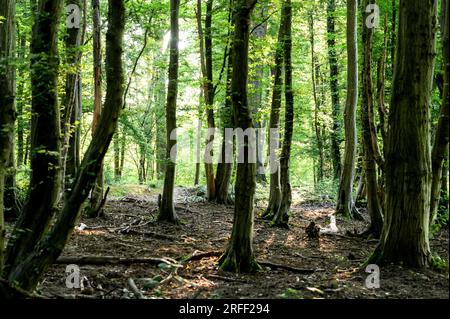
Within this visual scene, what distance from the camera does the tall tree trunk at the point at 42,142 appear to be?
515 cm

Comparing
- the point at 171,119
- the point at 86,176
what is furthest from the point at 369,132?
the point at 86,176

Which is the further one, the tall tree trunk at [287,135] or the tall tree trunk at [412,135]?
the tall tree trunk at [287,135]

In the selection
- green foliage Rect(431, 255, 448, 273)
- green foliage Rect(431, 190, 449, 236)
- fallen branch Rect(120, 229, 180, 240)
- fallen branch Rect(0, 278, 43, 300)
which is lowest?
fallen branch Rect(120, 229, 180, 240)

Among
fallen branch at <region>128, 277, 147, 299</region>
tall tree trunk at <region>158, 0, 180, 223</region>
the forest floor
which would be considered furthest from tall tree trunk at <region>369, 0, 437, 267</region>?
tall tree trunk at <region>158, 0, 180, 223</region>

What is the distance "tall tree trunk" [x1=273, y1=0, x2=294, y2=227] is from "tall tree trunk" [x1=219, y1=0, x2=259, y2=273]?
4778 millimetres

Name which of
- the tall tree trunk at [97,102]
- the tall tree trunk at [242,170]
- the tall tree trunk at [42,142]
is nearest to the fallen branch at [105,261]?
the tall tree trunk at [242,170]

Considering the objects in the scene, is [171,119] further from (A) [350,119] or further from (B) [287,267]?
(B) [287,267]

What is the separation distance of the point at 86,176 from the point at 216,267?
2830mm

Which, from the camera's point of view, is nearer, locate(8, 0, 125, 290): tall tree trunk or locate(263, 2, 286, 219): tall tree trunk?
locate(8, 0, 125, 290): tall tree trunk

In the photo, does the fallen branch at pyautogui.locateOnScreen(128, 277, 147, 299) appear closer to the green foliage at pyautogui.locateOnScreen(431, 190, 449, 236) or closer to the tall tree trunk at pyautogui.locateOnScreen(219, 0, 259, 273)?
the tall tree trunk at pyautogui.locateOnScreen(219, 0, 259, 273)

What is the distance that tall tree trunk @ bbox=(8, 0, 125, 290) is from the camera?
488cm

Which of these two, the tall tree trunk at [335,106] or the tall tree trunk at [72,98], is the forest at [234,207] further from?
the tall tree trunk at [335,106]

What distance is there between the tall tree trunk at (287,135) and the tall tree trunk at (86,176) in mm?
6568
